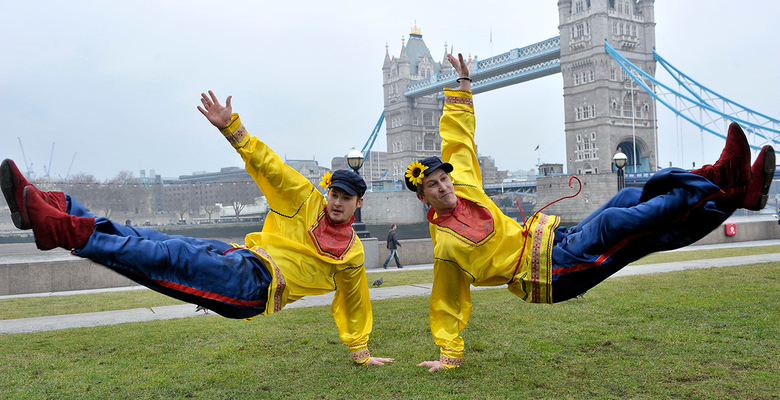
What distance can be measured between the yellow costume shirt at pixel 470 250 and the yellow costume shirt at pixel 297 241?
0.73m

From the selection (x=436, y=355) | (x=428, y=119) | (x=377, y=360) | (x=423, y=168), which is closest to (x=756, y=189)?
(x=423, y=168)

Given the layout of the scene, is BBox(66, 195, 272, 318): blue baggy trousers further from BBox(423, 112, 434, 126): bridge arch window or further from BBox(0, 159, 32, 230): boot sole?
BBox(423, 112, 434, 126): bridge arch window

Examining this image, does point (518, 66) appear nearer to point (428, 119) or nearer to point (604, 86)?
point (604, 86)

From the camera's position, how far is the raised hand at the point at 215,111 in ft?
15.1

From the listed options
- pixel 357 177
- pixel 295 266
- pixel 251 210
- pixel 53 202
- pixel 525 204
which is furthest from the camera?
pixel 525 204

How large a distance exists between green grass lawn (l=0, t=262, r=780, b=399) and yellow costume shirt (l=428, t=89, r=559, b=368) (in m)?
0.49

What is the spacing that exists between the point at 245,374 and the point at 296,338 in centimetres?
138

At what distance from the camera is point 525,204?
86500 mm

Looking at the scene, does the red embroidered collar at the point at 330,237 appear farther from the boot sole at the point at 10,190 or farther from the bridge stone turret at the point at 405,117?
the bridge stone turret at the point at 405,117

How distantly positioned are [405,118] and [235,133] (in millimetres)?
92958

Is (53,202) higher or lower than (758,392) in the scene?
higher

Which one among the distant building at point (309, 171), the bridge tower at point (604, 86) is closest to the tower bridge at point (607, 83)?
the bridge tower at point (604, 86)

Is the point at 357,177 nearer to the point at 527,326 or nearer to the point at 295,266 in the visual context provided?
the point at 295,266

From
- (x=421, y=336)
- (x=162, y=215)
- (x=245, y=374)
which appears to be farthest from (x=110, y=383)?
(x=162, y=215)
